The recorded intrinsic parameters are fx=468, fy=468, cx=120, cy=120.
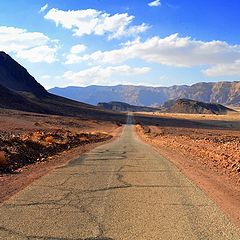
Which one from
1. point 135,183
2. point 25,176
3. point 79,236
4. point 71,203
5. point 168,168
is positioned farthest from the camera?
point 168,168

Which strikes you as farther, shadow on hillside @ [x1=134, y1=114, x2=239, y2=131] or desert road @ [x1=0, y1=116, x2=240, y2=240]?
shadow on hillside @ [x1=134, y1=114, x2=239, y2=131]

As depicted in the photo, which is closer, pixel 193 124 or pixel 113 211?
pixel 113 211

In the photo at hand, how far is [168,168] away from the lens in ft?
A: 60.2

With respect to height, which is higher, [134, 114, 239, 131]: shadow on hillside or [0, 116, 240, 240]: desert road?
[134, 114, 239, 131]: shadow on hillside

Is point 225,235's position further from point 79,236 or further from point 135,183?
point 135,183

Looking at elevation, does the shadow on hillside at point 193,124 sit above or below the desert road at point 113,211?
above

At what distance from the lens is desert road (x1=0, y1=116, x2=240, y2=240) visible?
8055 millimetres

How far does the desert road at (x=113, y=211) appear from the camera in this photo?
26.4ft

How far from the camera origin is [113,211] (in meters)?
9.79

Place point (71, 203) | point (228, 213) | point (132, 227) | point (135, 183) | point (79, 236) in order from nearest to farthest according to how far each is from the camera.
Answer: point (79, 236) → point (132, 227) → point (228, 213) → point (71, 203) → point (135, 183)

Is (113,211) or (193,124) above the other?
(193,124)

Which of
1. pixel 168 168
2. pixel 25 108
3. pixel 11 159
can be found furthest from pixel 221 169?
pixel 25 108

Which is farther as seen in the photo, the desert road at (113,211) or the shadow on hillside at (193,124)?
the shadow on hillside at (193,124)

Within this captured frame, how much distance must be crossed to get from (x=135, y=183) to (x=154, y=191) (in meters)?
1.61
